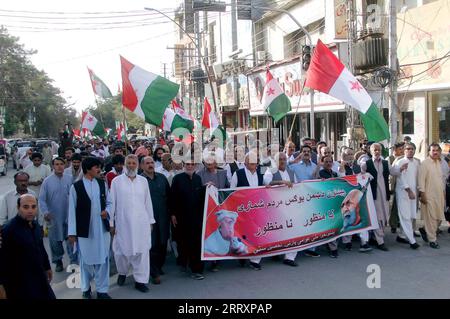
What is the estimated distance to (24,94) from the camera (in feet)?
147

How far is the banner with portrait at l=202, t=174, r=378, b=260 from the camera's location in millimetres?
6988

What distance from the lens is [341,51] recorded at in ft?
58.1

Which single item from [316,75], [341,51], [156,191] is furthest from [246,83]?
[156,191]

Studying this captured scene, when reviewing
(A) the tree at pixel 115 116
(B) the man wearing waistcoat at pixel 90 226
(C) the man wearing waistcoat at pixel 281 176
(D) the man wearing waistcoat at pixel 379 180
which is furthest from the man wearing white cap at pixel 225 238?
(A) the tree at pixel 115 116

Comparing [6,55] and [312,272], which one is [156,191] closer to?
[312,272]

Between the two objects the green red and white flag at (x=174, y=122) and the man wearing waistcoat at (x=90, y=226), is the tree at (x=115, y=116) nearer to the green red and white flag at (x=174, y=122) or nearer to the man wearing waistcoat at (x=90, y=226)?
the green red and white flag at (x=174, y=122)

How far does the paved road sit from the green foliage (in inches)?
1194

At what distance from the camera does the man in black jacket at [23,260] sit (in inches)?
160

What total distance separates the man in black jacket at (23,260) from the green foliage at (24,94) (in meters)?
32.1

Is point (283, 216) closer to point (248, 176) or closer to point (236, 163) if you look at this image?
point (248, 176)

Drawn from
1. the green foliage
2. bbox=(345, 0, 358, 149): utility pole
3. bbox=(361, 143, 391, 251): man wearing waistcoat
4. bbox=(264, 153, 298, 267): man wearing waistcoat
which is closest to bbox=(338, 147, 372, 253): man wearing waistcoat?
bbox=(361, 143, 391, 251): man wearing waistcoat

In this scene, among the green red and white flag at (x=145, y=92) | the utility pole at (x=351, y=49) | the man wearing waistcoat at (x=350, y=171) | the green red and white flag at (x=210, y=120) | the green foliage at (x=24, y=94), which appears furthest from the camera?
the green foliage at (x=24, y=94)

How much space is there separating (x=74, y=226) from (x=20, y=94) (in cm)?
4293
